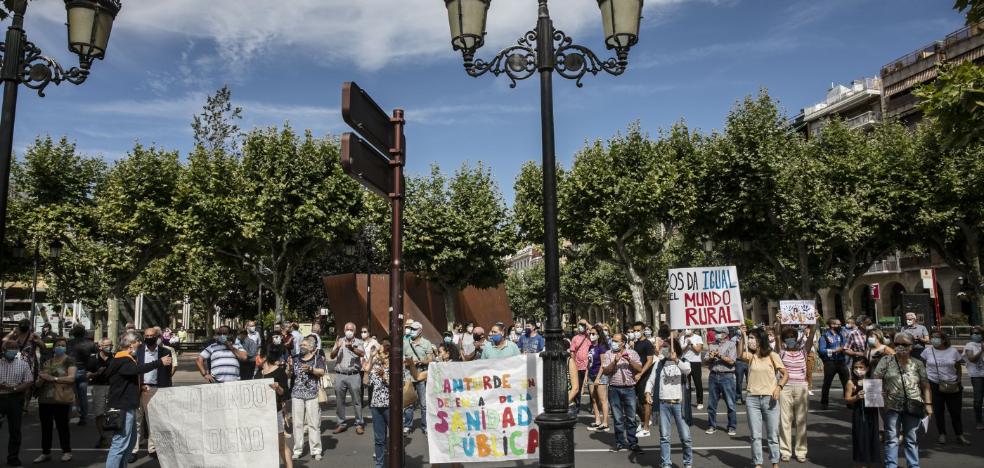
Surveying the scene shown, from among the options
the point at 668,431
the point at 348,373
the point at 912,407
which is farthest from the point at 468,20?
the point at 348,373

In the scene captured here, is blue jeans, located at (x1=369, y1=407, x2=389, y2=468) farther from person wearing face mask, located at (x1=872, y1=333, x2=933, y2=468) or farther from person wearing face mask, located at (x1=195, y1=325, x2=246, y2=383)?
person wearing face mask, located at (x1=872, y1=333, x2=933, y2=468)

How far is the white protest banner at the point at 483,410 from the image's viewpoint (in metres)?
7.75

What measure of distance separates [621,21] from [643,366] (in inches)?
234

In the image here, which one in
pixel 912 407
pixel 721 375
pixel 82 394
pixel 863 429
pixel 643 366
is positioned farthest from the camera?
pixel 82 394

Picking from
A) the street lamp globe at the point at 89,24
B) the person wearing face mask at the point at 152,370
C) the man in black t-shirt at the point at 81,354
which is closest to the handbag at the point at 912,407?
the person wearing face mask at the point at 152,370

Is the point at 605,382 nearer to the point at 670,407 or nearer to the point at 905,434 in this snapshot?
the point at 670,407

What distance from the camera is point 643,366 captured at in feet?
35.3

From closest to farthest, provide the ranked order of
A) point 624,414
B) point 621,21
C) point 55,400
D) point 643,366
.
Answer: point 621,21 → point 55,400 → point 624,414 → point 643,366

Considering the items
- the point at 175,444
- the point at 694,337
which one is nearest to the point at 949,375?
the point at 694,337

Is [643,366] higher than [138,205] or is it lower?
lower

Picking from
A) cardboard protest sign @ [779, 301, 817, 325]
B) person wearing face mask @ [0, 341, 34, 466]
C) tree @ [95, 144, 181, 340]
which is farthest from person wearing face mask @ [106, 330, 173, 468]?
tree @ [95, 144, 181, 340]

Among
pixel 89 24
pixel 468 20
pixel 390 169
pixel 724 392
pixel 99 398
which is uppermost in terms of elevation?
pixel 89 24

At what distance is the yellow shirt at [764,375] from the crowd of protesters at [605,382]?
0.5 inches

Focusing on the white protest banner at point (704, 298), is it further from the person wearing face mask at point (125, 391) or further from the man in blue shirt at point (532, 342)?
Result: the person wearing face mask at point (125, 391)
